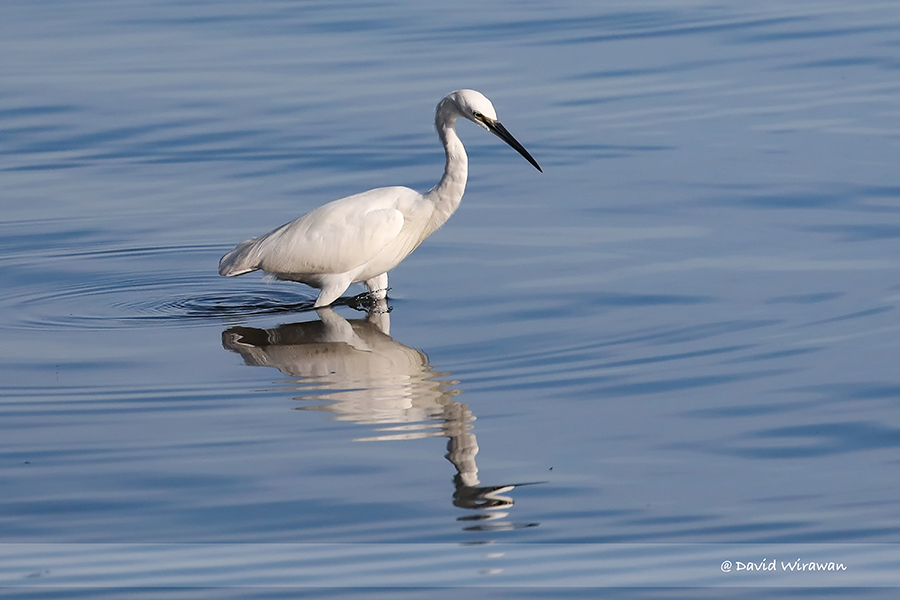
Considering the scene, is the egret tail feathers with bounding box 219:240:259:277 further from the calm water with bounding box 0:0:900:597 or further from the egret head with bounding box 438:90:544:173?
the egret head with bounding box 438:90:544:173

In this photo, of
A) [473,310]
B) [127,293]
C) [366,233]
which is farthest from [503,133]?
[127,293]

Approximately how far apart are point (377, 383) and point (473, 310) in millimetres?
1439

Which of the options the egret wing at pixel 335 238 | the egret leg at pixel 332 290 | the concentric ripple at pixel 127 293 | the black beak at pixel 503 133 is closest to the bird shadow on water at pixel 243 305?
the concentric ripple at pixel 127 293

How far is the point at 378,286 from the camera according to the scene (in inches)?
383

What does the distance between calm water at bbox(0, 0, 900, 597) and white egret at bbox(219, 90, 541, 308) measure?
276 millimetres

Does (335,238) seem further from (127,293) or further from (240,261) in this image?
(127,293)

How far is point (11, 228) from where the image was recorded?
37.2 ft

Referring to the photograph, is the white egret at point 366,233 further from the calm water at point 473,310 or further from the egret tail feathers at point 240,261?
the calm water at point 473,310

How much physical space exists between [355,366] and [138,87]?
29.2ft

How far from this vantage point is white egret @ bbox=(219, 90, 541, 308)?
9445 millimetres

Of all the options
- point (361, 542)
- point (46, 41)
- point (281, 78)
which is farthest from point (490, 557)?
point (46, 41)

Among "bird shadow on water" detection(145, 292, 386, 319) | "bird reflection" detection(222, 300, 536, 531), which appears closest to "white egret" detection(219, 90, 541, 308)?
"bird shadow on water" detection(145, 292, 386, 319)

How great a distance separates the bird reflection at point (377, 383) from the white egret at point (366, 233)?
0.27m

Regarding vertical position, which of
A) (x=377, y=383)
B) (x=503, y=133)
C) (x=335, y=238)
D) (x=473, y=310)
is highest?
(x=503, y=133)
